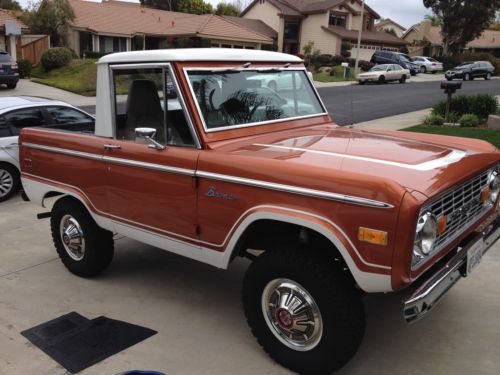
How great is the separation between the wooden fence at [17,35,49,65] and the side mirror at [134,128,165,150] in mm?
31652

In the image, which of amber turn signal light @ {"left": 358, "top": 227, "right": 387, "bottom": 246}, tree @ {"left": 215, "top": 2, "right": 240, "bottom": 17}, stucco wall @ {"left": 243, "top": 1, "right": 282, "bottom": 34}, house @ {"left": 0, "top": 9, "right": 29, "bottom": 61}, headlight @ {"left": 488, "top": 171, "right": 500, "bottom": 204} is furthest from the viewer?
tree @ {"left": 215, "top": 2, "right": 240, "bottom": 17}

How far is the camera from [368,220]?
105 inches

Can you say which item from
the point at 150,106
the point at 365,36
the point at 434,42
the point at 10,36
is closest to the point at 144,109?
the point at 150,106

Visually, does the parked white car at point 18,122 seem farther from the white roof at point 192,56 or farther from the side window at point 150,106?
the white roof at point 192,56

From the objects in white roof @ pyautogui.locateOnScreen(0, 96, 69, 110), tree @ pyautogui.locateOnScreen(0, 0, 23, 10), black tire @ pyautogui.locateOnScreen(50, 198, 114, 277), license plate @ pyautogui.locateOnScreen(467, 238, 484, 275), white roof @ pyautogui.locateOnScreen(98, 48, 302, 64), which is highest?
tree @ pyautogui.locateOnScreen(0, 0, 23, 10)

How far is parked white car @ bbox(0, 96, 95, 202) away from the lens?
7.81m

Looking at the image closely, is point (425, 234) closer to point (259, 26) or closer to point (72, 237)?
point (72, 237)

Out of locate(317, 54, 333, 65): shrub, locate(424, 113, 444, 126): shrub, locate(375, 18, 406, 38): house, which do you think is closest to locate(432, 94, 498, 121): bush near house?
locate(424, 113, 444, 126): shrub

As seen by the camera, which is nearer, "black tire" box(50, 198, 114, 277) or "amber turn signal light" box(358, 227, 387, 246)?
"amber turn signal light" box(358, 227, 387, 246)

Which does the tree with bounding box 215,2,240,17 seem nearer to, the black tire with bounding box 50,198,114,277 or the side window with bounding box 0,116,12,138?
the side window with bounding box 0,116,12,138

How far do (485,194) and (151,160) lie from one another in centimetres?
241

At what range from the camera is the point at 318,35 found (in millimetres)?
50688

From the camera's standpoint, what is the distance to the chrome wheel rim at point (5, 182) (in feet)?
25.4

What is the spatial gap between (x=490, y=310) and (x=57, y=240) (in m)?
3.88
